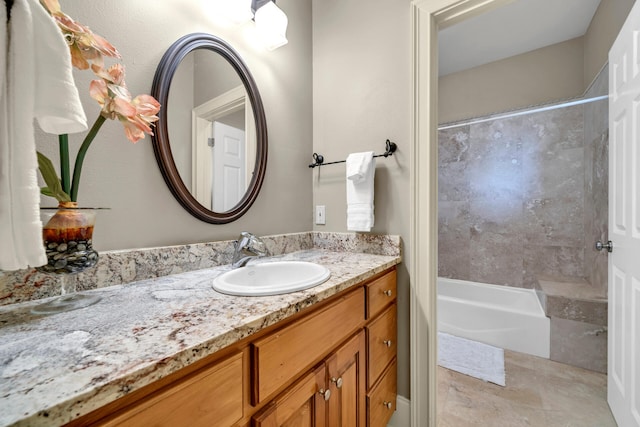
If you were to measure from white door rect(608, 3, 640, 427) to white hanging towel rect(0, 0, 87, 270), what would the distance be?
186 centimetres

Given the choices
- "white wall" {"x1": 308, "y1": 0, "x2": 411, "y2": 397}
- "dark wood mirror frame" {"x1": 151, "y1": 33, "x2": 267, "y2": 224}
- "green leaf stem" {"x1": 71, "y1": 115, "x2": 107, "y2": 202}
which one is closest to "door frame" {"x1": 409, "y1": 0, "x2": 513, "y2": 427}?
"white wall" {"x1": 308, "y1": 0, "x2": 411, "y2": 397}

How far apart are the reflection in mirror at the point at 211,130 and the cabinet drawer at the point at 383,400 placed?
101 centimetres

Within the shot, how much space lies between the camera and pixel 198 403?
46 cm

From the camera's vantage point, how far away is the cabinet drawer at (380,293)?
3.42ft

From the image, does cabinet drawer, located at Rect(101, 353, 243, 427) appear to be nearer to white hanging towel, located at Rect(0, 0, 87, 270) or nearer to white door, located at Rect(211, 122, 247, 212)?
white hanging towel, located at Rect(0, 0, 87, 270)

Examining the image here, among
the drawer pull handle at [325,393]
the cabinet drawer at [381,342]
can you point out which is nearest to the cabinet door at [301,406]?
the drawer pull handle at [325,393]

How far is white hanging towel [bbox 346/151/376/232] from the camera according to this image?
1.31 m

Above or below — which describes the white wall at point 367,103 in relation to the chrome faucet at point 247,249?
above

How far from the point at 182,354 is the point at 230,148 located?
0.96 meters

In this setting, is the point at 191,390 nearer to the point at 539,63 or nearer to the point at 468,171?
the point at 468,171

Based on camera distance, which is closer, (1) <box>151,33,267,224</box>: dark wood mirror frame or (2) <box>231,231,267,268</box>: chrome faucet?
(1) <box>151,33,267,224</box>: dark wood mirror frame

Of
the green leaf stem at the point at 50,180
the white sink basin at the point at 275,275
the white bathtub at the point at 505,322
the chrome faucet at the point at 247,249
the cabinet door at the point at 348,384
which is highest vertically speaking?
the green leaf stem at the point at 50,180

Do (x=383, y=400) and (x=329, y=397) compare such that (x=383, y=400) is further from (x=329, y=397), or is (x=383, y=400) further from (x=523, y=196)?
(x=523, y=196)

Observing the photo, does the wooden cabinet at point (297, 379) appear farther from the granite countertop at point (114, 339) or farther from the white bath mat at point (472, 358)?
the white bath mat at point (472, 358)
